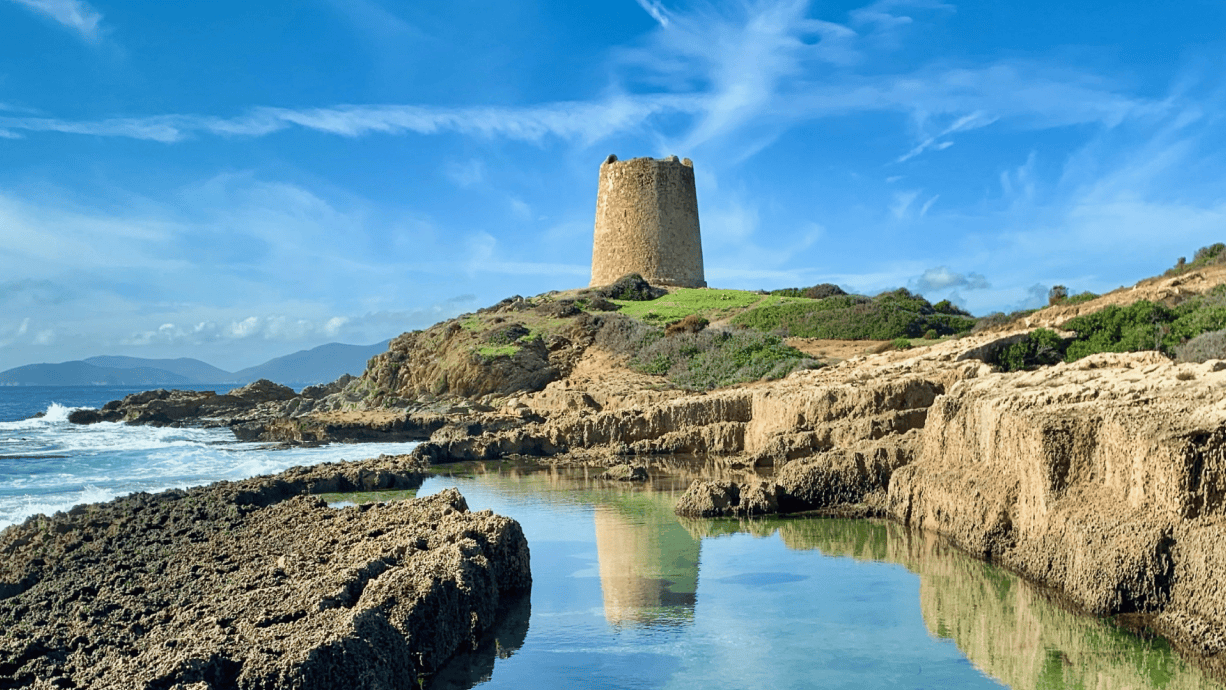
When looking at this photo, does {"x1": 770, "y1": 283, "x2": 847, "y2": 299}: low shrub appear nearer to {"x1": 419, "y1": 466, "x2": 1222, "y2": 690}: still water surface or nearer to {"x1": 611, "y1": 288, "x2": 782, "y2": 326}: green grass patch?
{"x1": 611, "y1": 288, "x2": 782, "y2": 326}: green grass patch

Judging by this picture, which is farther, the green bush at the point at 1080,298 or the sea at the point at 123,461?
the green bush at the point at 1080,298

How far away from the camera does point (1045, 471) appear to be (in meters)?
8.06

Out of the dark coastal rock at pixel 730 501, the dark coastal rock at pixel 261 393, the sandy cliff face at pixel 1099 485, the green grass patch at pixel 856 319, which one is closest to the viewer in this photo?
the sandy cliff face at pixel 1099 485

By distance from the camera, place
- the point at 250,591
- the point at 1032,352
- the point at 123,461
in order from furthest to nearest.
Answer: the point at 123,461, the point at 1032,352, the point at 250,591

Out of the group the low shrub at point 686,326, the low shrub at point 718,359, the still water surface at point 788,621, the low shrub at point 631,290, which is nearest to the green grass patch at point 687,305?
the low shrub at point 631,290

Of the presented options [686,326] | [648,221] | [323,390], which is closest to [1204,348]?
[686,326]

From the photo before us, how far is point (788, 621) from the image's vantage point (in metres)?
7.56

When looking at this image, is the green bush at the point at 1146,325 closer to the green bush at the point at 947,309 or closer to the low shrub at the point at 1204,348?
the low shrub at the point at 1204,348

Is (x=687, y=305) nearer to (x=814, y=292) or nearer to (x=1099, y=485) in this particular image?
(x=814, y=292)

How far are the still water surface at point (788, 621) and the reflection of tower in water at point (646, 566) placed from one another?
0.08 ft

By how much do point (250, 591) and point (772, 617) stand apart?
390 centimetres

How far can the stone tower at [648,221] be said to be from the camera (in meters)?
42.5

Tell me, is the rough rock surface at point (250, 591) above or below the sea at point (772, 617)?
above

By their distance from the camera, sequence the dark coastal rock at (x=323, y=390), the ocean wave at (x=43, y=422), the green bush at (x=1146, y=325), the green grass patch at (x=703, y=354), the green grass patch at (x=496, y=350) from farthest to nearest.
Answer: the dark coastal rock at (x=323, y=390), the ocean wave at (x=43, y=422), the green grass patch at (x=496, y=350), the green grass patch at (x=703, y=354), the green bush at (x=1146, y=325)
